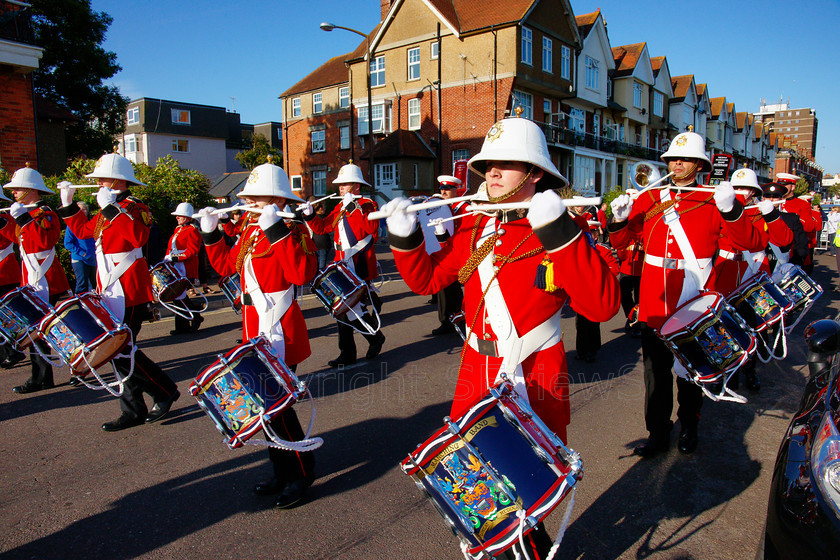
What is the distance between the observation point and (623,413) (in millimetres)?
5020

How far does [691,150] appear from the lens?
4059 mm

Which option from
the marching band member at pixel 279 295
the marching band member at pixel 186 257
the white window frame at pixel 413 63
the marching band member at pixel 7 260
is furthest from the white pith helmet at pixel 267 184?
the white window frame at pixel 413 63

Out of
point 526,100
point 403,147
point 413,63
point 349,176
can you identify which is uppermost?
point 413,63

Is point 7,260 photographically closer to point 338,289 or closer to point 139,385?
point 139,385

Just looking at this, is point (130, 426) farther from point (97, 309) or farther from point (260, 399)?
point (260, 399)

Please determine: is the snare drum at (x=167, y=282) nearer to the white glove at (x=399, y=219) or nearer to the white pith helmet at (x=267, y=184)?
the white pith helmet at (x=267, y=184)

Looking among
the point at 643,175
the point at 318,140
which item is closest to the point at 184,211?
the point at 643,175

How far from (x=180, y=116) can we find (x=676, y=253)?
53503mm

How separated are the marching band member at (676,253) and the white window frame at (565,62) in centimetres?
3153

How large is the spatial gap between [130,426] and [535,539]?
12.7 ft

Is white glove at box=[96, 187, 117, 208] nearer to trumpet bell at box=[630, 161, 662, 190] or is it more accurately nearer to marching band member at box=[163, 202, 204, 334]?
marching band member at box=[163, 202, 204, 334]

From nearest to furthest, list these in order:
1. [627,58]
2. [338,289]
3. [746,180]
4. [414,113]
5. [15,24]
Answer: [746,180] < [338,289] < [15,24] < [414,113] < [627,58]

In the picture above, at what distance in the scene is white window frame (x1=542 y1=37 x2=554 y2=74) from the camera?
103 feet

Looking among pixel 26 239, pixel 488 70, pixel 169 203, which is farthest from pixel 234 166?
pixel 26 239
